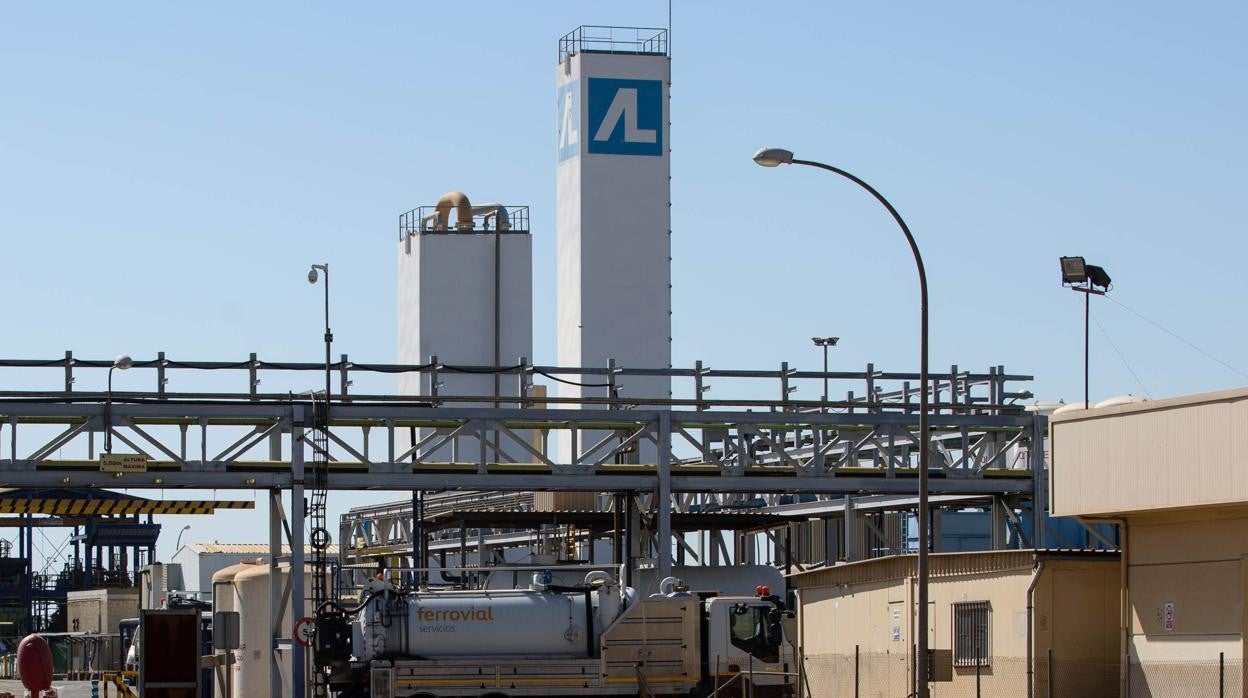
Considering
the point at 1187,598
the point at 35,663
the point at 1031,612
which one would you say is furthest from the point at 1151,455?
the point at 35,663

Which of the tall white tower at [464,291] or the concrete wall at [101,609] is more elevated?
the tall white tower at [464,291]

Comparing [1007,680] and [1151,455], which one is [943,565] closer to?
[1007,680]

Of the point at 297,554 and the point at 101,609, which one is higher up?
the point at 297,554

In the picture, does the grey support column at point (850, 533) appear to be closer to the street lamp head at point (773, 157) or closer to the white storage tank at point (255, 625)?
the white storage tank at point (255, 625)

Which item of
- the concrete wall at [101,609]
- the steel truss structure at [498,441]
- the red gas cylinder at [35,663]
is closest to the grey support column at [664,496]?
the steel truss structure at [498,441]

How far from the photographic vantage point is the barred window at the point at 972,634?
31219 millimetres

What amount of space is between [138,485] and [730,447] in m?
13.2

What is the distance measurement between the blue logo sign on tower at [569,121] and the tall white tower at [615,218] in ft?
0.11

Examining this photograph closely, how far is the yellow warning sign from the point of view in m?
39.3

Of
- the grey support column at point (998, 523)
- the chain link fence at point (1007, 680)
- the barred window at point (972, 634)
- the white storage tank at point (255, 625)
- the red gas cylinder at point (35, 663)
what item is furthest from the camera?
the grey support column at point (998, 523)

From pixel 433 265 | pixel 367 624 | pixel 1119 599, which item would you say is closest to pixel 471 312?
pixel 433 265

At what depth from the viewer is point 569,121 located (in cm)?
6550

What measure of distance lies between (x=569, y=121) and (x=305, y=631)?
1309 inches

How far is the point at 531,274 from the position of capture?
6888 centimetres
